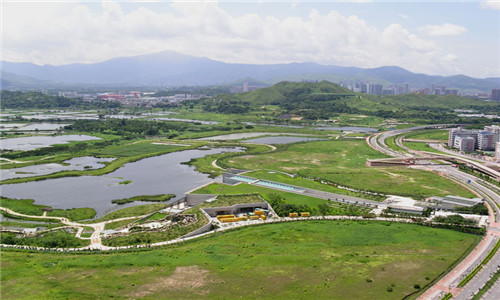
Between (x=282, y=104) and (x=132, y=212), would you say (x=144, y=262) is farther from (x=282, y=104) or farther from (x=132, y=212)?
(x=282, y=104)

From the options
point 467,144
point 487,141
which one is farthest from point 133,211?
point 487,141

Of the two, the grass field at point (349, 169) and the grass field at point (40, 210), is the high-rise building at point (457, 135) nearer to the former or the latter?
the grass field at point (349, 169)

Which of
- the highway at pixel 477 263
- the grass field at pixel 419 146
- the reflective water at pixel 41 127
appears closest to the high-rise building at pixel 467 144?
the grass field at pixel 419 146

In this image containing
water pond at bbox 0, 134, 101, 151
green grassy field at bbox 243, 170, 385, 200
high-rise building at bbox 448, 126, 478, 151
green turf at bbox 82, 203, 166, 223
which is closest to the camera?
green turf at bbox 82, 203, 166, 223

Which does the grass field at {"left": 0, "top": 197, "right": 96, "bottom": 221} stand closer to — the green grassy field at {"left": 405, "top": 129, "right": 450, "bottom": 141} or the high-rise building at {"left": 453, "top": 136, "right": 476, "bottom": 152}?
the high-rise building at {"left": 453, "top": 136, "right": 476, "bottom": 152}

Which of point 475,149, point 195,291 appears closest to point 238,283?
point 195,291

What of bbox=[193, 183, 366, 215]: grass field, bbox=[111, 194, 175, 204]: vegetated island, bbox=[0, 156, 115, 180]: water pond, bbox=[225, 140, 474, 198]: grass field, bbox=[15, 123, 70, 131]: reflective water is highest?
bbox=[15, 123, 70, 131]: reflective water

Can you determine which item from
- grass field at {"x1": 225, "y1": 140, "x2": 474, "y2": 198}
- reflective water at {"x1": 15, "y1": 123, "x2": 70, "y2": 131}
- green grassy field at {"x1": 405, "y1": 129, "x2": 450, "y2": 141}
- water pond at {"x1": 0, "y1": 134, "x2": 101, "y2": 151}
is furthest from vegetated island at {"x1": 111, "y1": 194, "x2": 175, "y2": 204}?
reflective water at {"x1": 15, "y1": 123, "x2": 70, "y2": 131}
